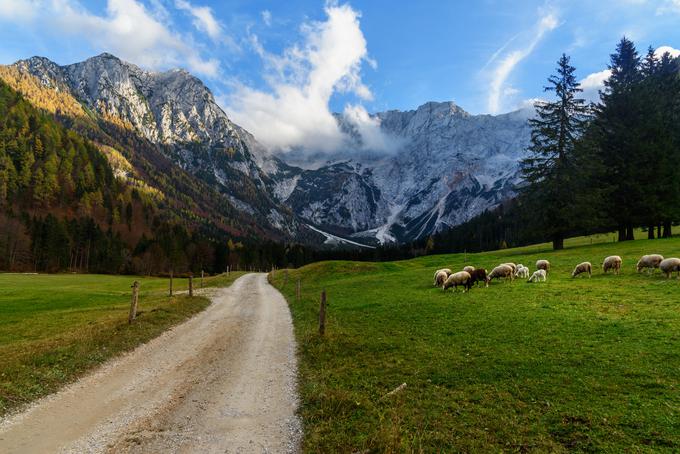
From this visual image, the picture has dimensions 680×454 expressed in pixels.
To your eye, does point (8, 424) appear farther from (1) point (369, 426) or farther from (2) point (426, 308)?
(2) point (426, 308)

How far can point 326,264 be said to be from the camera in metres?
73.0

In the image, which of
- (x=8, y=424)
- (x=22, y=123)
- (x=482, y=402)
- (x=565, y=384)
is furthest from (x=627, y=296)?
(x=22, y=123)

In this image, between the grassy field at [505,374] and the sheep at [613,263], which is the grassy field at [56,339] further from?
the sheep at [613,263]

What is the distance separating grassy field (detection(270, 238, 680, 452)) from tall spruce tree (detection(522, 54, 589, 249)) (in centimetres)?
3082

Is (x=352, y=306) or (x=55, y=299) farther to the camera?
(x=55, y=299)

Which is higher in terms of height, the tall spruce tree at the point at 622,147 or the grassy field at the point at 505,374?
the tall spruce tree at the point at 622,147

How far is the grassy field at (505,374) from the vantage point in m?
9.45

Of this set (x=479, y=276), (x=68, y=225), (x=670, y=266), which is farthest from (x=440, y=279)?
(x=68, y=225)

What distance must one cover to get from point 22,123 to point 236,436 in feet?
825

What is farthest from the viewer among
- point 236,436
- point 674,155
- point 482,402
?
point 674,155

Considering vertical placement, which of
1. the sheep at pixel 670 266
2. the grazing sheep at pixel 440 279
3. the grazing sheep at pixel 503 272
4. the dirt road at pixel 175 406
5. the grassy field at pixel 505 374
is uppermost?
the sheep at pixel 670 266

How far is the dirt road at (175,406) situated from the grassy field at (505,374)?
46.7 inches

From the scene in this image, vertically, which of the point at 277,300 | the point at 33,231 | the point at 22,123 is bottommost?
the point at 277,300

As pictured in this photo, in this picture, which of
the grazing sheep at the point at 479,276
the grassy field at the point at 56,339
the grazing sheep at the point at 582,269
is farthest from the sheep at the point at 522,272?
the grassy field at the point at 56,339
